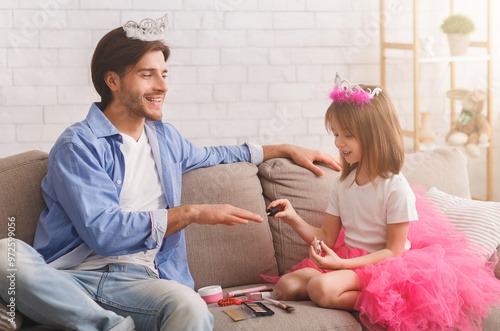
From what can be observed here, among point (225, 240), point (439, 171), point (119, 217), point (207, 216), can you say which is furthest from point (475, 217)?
point (119, 217)

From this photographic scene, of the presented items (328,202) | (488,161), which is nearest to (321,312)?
(328,202)

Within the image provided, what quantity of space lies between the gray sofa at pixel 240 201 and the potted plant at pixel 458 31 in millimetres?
1330

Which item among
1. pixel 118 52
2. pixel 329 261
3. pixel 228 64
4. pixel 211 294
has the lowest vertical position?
pixel 211 294

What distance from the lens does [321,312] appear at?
6.09 ft

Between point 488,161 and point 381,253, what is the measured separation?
2074 millimetres

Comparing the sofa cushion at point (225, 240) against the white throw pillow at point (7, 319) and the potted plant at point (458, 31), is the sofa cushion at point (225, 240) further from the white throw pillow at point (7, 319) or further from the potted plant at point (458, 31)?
the potted plant at point (458, 31)

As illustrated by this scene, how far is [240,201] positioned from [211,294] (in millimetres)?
391

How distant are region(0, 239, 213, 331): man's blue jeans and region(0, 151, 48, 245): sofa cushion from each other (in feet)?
0.93

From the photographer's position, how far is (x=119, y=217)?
182 centimetres

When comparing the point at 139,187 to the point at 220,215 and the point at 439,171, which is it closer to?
the point at 220,215

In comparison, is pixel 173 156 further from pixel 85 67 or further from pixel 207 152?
pixel 85 67

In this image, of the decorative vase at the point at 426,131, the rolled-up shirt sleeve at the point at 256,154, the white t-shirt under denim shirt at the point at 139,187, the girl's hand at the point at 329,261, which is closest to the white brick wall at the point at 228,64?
the decorative vase at the point at 426,131

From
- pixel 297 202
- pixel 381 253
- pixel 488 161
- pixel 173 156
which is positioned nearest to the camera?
pixel 381 253

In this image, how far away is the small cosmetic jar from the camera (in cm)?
205
